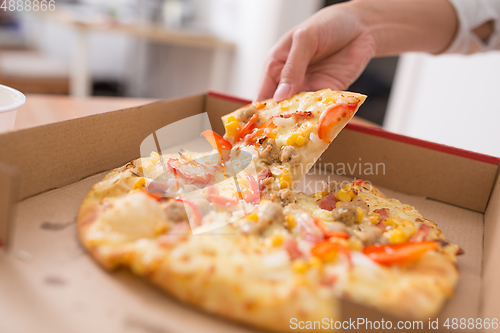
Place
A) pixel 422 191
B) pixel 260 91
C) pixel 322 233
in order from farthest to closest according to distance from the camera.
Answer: pixel 260 91, pixel 422 191, pixel 322 233

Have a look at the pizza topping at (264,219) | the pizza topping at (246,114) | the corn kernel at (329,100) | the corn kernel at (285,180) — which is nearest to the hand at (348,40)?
the pizza topping at (246,114)

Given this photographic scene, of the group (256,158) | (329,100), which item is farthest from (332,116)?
(256,158)

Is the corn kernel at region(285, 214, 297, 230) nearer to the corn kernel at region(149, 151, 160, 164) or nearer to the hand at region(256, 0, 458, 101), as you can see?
the corn kernel at region(149, 151, 160, 164)

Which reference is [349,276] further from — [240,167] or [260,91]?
[260,91]

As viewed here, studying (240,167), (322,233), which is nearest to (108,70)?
(240,167)

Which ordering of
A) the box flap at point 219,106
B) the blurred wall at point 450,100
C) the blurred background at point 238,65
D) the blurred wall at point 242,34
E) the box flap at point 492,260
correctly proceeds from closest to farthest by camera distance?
the box flap at point 492,260 → the box flap at point 219,106 → the blurred wall at point 450,100 → the blurred background at point 238,65 → the blurred wall at point 242,34

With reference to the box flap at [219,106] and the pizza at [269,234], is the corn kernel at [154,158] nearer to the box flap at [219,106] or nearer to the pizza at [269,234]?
the pizza at [269,234]
